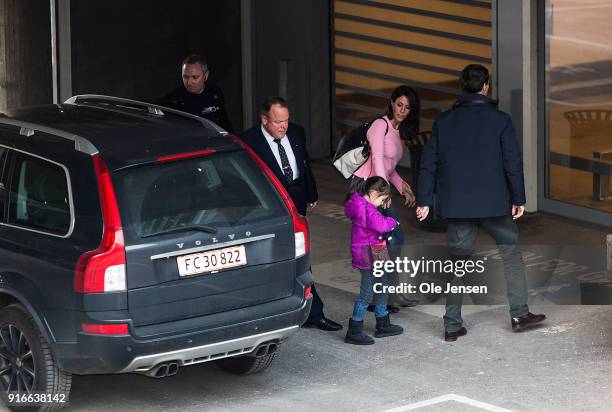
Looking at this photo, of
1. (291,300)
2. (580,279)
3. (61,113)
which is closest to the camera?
(291,300)

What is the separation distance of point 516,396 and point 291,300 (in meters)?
1.41

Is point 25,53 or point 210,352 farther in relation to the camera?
point 25,53

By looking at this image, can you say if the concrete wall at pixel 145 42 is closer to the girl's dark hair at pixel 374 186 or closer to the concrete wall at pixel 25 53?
the concrete wall at pixel 25 53

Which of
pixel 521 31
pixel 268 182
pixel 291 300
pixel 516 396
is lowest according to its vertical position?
pixel 516 396

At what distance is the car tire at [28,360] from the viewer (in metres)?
7.10

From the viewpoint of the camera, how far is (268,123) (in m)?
8.76

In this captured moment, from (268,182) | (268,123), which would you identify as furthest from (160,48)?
(268,182)

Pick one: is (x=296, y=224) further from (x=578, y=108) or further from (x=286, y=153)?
(x=578, y=108)

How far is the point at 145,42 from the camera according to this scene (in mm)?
14547

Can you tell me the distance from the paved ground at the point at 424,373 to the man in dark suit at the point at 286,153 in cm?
23

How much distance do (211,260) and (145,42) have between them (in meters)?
7.83

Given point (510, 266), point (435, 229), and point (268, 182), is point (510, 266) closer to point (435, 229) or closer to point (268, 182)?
point (268, 182)

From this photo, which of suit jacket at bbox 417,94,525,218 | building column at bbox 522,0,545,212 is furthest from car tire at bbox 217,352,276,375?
building column at bbox 522,0,545,212

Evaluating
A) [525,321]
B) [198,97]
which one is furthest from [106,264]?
[198,97]
